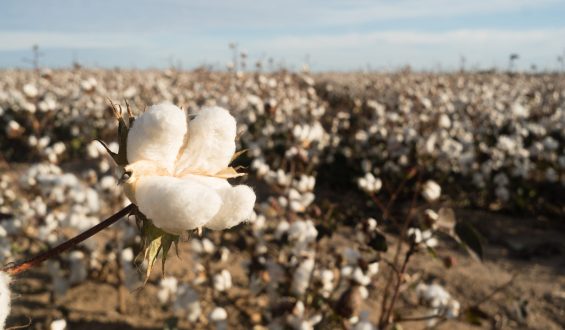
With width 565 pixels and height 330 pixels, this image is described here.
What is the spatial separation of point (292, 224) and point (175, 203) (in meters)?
2.41

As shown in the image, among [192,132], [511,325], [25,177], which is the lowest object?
[511,325]

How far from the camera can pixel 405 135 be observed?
6254mm

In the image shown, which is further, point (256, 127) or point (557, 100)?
point (557, 100)

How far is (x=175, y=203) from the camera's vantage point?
79 cm

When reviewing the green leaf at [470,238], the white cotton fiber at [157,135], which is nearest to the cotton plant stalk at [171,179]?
the white cotton fiber at [157,135]

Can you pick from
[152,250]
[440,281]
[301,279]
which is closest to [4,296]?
[152,250]

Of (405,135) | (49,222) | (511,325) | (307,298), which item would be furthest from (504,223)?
(49,222)

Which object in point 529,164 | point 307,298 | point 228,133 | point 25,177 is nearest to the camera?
point 228,133

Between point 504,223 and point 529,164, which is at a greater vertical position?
point 529,164

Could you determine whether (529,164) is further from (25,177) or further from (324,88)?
(324,88)

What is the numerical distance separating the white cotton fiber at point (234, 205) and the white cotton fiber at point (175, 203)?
4cm

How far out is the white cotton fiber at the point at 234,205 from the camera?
0.88 m

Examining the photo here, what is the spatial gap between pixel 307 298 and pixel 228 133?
7.61 feet

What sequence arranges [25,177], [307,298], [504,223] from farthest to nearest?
[504,223] → [25,177] → [307,298]
